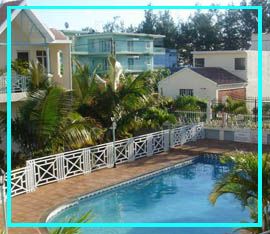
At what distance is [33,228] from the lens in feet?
27.3

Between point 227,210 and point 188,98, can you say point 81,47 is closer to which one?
point 188,98

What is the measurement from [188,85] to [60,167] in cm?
1296

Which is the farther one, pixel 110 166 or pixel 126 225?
pixel 110 166

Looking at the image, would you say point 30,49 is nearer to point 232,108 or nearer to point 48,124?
point 48,124

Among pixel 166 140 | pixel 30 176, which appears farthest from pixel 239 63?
pixel 30 176

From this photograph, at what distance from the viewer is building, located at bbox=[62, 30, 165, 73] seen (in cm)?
2414

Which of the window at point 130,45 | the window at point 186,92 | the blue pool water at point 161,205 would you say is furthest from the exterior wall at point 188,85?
the blue pool water at point 161,205

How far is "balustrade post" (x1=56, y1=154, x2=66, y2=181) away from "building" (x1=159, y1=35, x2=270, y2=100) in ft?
40.1

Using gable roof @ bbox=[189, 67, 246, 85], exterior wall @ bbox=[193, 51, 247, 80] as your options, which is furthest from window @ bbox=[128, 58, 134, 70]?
gable roof @ bbox=[189, 67, 246, 85]

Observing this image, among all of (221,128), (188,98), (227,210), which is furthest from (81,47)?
(227,210)

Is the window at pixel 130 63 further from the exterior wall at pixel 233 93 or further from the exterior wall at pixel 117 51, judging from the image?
the exterior wall at pixel 233 93

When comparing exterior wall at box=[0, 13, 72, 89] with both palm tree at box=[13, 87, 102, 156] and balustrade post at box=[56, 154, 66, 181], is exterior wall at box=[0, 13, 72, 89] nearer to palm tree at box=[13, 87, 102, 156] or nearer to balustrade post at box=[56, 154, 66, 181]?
palm tree at box=[13, 87, 102, 156]

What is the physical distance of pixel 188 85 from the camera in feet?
76.6

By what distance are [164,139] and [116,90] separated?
2.66 meters
